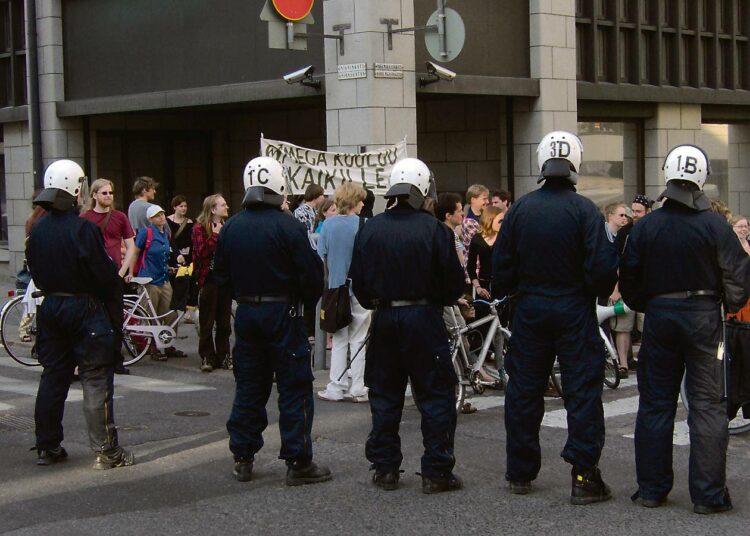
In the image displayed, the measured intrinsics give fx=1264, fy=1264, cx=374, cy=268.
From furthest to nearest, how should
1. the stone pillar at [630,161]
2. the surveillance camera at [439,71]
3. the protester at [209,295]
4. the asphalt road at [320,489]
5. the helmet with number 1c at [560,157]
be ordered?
1. the stone pillar at [630,161]
2. the surveillance camera at [439,71]
3. the protester at [209,295]
4. the helmet with number 1c at [560,157]
5. the asphalt road at [320,489]

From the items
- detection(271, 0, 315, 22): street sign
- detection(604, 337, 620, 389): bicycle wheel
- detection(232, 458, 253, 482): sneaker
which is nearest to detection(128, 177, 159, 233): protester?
detection(271, 0, 315, 22): street sign

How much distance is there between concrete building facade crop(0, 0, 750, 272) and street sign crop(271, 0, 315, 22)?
0.09m

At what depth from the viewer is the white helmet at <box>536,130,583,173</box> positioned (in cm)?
704

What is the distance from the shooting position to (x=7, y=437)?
902 centimetres

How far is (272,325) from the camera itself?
7457 mm

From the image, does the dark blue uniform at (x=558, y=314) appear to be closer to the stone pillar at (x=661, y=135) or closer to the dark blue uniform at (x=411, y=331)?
the dark blue uniform at (x=411, y=331)

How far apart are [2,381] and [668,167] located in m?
7.31

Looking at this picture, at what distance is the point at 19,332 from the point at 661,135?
1052 cm

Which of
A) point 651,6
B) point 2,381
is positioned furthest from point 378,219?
point 651,6

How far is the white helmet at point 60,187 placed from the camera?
791 cm

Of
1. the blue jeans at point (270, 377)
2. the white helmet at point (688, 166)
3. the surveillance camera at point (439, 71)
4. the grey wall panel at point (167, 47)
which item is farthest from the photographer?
the grey wall panel at point (167, 47)

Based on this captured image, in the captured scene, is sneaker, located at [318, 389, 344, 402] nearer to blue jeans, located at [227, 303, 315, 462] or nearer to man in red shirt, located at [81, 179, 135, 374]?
man in red shirt, located at [81, 179, 135, 374]

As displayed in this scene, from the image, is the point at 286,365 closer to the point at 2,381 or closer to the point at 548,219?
the point at 548,219

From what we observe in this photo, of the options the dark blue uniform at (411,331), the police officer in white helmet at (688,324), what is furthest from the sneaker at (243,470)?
the police officer in white helmet at (688,324)
